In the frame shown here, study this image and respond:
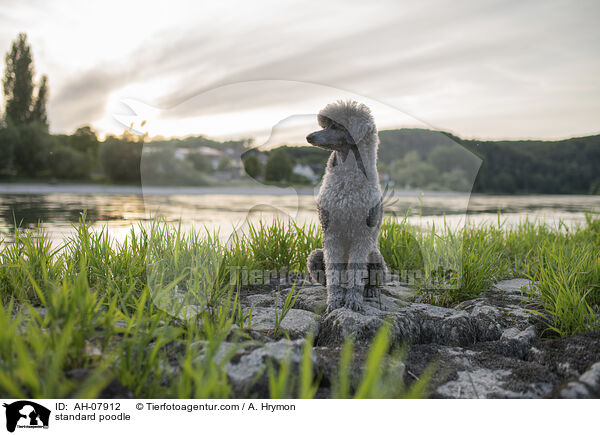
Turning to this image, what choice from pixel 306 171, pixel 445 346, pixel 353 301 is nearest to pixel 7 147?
pixel 306 171

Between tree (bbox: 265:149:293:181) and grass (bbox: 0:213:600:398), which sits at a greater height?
tree (bbox: 265:149:293:181)

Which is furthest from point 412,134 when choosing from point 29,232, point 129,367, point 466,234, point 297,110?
point 29,232

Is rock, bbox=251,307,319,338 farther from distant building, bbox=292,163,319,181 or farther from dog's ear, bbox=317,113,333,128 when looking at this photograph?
dog's ear, bbox=317,113,333,128

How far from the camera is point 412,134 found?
4488 mm

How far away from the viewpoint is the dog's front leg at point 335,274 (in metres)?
3.82

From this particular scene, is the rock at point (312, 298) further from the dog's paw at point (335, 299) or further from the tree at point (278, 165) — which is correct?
the tree at point (278, 165)

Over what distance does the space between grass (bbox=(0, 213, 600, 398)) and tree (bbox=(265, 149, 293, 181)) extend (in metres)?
1.09

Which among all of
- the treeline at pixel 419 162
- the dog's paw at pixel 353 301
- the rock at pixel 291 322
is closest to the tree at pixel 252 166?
the treeline at pixel 419 162

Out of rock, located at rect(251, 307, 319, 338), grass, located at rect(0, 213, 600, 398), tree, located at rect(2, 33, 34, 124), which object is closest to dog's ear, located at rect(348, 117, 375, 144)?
grass, located at rect(0, 213, 600, 398)

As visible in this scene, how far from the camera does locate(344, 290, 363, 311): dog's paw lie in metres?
3.74
